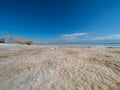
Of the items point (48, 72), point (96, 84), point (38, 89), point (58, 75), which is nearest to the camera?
point (38, 89)

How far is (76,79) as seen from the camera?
16.0 ft

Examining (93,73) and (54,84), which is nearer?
(54,84)

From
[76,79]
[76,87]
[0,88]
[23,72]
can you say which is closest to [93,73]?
[76,79]

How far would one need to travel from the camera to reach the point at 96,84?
4418 mm

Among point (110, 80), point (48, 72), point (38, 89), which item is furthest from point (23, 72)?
point (110, 80)

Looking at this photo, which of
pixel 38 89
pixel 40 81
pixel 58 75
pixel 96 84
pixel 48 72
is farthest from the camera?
pixel 48 72

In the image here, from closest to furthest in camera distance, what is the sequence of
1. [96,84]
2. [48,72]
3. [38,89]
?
1. [38,89]
2. [96,84]
3. [48,72]

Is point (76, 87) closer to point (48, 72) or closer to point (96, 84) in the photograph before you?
point (96, 84)

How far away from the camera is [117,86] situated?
13.9ft

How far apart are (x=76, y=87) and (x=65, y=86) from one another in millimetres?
505

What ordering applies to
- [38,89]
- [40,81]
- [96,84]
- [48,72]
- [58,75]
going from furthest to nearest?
[48,72]
[58,75]
[40,81]
[96,84]
[38,89]

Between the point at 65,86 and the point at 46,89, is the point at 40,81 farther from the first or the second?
the point at 65,86

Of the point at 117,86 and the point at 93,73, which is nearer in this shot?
the point at 117,86

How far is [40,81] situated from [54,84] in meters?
0.78
